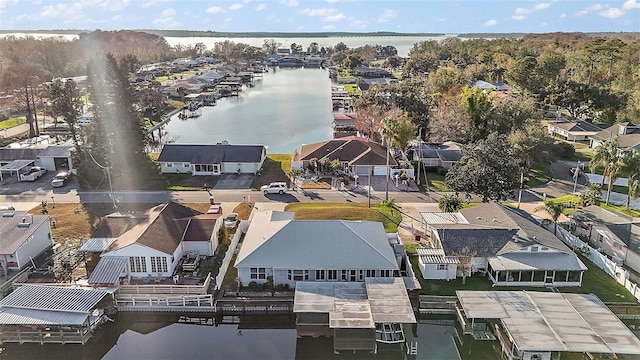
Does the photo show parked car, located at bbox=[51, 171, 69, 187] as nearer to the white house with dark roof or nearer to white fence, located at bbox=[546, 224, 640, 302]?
the white house with dark roof

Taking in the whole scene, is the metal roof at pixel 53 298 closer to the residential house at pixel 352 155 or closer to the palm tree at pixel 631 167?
the residential house at pixel 352 155

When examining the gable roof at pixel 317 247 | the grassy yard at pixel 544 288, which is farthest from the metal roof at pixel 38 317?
the grassy yard at pixel 544 288

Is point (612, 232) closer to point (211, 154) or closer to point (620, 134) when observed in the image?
point (620, 134)

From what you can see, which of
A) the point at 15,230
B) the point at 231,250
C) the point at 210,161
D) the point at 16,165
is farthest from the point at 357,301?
the point at 16,165

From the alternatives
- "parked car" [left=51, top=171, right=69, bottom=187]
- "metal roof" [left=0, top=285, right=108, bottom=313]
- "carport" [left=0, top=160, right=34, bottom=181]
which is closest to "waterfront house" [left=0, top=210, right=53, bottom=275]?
"metal roof" [left=0, top=285, right=108, bottom=313]

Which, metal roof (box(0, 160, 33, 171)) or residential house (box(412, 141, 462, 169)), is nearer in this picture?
metal roof (box(0, 160, 33, 171))

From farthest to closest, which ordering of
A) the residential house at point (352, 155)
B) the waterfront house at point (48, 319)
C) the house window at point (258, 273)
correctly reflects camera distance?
the residential house at point (352, 155) < the house window at point (258, 273) < the waterfront house at point (48, 319)
